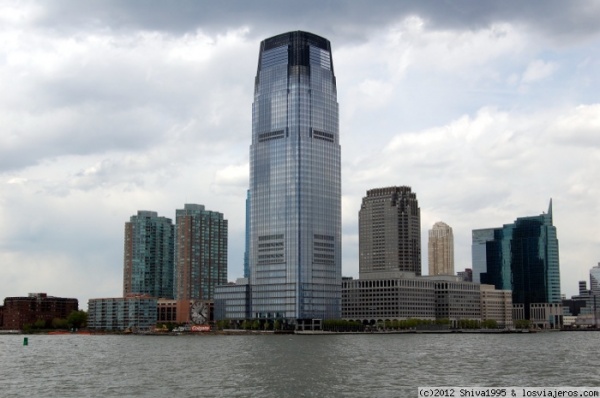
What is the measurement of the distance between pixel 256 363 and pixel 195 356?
2458 centimetres

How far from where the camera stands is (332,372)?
115m

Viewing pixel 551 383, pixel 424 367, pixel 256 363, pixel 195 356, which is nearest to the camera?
pixel 551 383

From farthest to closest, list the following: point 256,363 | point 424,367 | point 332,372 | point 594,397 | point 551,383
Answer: point 256,363
point 424,367
point 332,372
point 551,383
point 594,397

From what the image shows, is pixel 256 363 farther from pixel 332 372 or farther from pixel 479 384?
pixel 479 384

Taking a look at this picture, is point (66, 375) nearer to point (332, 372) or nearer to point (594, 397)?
point (332, 372)

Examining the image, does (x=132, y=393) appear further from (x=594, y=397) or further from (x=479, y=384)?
(x=594, y=397)

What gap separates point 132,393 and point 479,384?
130ft

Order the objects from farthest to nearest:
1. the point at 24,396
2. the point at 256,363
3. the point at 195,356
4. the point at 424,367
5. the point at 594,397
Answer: the point at 195,356, the point at 256,363, the point at 424,367, the point at 24,396, the point at 594,397

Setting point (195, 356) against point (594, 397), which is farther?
point (195, 356)

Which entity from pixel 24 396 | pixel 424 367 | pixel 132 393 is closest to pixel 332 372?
pixel 424 367

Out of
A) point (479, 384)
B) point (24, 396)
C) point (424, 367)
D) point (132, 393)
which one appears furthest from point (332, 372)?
point (24, 396)

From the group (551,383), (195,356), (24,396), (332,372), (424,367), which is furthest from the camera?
(195,356)

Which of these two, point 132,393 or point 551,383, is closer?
point 132,393

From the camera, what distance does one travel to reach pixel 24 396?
302 ft
